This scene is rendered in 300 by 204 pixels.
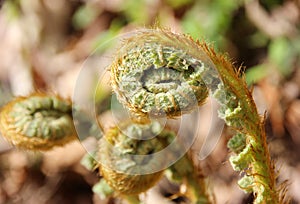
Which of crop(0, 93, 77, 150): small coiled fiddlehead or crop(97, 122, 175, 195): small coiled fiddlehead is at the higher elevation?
crop(0, 93, 77, 150): small coiled fiddlehead

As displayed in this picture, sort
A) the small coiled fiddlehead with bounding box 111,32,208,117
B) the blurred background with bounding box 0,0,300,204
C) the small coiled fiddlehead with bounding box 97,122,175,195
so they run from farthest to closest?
the blurred background with bounding box 0,0,300,204 < the small coiled fiddlehead with bounding box 97,122,175,195 < the small coiled fiddlehead with bounding box 111,32,208,117

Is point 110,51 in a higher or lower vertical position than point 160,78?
higher

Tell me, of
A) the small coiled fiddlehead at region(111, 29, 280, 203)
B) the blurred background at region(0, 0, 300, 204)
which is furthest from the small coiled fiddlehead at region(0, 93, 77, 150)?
the blurred background at region(0, 0, 300, 204)

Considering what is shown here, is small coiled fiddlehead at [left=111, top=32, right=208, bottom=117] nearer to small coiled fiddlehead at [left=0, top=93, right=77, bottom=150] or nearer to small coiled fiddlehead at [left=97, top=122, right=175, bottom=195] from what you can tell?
small coiled fiddlehead at [left=97, top=122, right=175, bottom=195]

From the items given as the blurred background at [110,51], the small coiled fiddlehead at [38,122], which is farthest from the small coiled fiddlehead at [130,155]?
the blurred background at [110,51]

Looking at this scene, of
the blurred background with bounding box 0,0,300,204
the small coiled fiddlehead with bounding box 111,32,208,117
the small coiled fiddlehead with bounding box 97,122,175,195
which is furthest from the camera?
the blurred background with bounding box 0,0,300,204

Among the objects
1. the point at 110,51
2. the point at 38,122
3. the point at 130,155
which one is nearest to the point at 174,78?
the point at 130,155

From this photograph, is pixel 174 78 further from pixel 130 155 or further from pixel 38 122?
pixel 38 122
